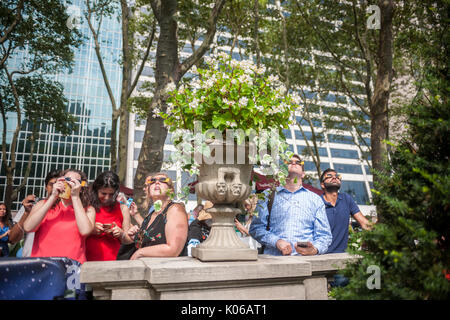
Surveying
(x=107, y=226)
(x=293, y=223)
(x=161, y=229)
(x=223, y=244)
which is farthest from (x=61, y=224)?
(x=293, y=223)

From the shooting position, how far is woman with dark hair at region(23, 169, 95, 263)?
2.46m

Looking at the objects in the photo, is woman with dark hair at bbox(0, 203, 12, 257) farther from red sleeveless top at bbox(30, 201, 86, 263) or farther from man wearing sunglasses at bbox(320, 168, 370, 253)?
man wearing sunglasses at bbox(320, 168, 370, 253)

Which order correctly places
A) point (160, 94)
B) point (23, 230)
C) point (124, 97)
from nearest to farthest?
point (23, 230)
point (160, 94)
point (124, 97)

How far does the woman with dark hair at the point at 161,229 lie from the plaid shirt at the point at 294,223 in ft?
2.75

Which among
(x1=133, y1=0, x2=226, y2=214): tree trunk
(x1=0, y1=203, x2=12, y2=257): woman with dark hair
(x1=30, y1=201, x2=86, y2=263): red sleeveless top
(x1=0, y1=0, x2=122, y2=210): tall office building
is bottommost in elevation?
(x1=0, y1=203, x2=12, y2=257): woman with dark hair

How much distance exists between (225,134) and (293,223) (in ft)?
4.18

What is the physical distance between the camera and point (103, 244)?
2.87 m

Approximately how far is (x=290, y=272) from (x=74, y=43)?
505 inches

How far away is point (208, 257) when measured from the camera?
78.0 inches

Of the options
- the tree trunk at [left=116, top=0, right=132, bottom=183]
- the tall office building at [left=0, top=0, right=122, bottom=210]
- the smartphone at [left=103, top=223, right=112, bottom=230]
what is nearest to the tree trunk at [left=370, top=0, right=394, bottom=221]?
the smartphone at [left=103, top=223, right=112, bottom=230]

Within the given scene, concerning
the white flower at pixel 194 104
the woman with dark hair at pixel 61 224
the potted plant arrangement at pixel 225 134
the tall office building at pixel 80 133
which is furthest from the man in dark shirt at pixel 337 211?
the tall office building at pixel 80 133

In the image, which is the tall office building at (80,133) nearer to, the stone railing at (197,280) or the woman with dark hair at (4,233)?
the woman with dark hair at (4,233)

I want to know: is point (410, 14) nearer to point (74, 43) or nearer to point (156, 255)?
point (156, 255)

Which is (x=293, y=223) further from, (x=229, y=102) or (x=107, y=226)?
(x=107, y=226)
